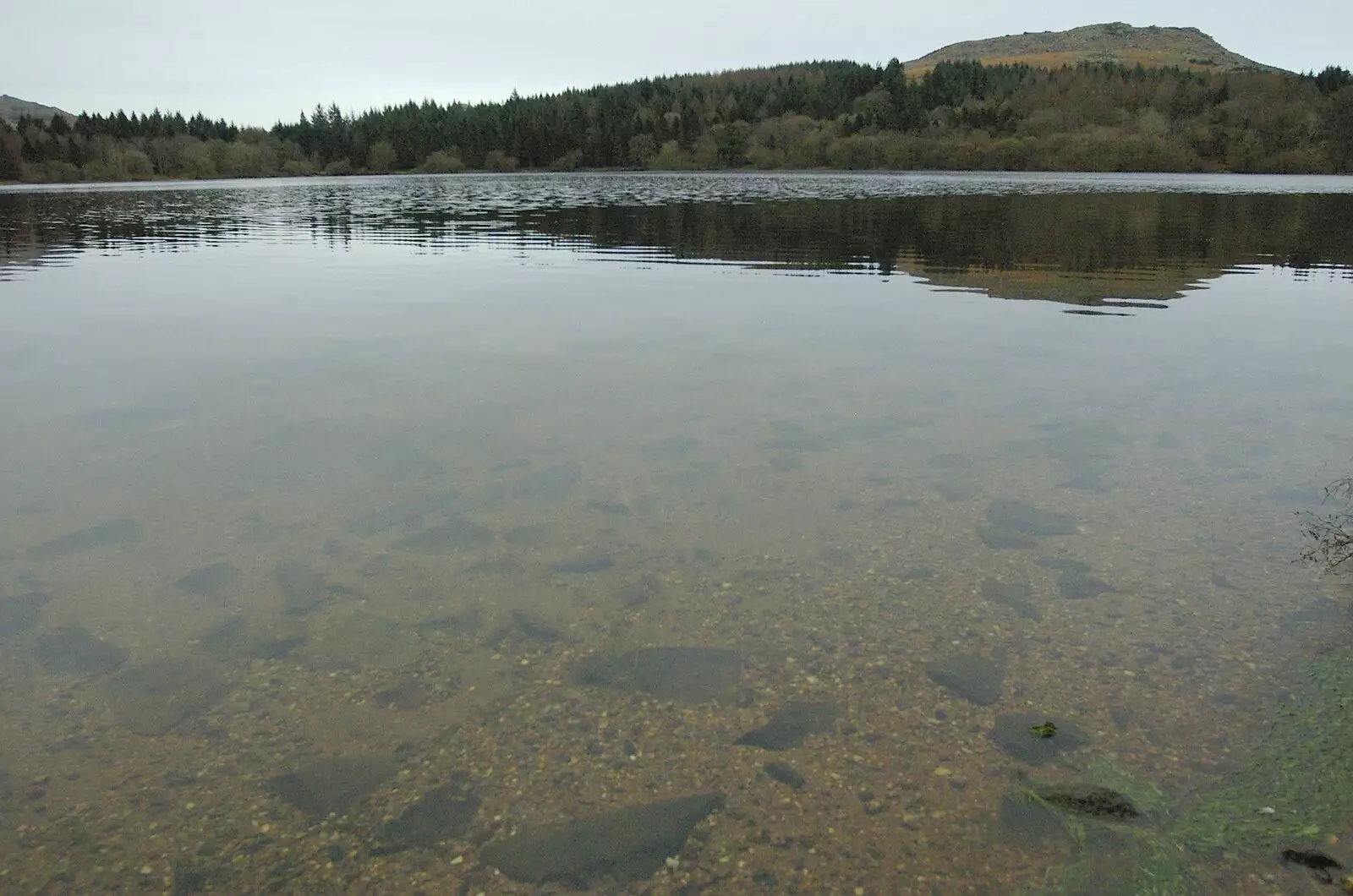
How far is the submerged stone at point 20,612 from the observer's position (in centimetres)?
691

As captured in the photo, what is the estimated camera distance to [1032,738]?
18.3ft

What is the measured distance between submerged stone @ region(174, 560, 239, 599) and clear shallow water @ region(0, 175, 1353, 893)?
4cm

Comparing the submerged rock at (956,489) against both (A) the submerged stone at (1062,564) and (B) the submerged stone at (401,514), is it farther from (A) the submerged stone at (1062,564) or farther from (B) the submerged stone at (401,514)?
(B) the submerged stone at (401,514)

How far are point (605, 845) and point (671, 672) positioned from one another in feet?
5.57

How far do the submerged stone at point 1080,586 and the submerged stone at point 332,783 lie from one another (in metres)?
5.41

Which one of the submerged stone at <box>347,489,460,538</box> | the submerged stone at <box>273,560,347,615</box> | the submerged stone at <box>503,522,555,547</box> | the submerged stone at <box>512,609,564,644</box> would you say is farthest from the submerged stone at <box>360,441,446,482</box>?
the submerged stone at <box>512,609,564,644</box>

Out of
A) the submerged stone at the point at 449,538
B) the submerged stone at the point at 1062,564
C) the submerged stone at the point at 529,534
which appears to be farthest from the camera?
the submerged stone at the point at 529,534

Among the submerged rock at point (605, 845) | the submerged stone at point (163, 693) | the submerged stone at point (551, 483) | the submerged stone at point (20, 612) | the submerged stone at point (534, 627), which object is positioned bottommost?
the submerged rock at point (605, 845)

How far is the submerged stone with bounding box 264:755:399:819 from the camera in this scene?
5.09 m

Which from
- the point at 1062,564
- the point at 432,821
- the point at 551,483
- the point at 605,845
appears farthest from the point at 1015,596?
the point at 551,483

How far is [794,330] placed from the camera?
18984 mm

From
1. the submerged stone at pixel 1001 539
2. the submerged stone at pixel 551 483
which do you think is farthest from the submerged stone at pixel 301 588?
the submerged stone at pixel 1001 539

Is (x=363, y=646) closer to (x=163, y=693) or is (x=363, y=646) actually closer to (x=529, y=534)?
(x=163, y=693)

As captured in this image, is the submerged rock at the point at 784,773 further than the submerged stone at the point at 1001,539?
No
